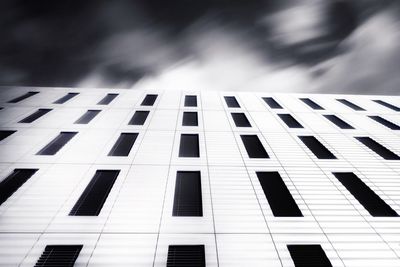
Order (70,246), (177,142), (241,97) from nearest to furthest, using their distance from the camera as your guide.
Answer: (70,246) → (177,142) → (241,97)

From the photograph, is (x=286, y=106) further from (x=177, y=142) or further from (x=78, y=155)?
(x=78, y=155)

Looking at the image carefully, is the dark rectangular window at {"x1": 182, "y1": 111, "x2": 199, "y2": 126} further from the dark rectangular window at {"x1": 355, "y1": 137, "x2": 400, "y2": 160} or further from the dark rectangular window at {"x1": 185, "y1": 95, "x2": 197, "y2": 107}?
the dark rectangular window at {"x1": 355, "y1": 137, "x2": 400, "y2": 160}

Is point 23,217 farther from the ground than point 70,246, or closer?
farther from the ground

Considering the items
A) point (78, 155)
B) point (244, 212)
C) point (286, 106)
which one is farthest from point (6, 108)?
point (286, 106)

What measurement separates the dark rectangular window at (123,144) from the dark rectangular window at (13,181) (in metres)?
3.96

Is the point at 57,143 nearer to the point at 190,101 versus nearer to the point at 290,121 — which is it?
the point at 190,101

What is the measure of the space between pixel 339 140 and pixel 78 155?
653 inches

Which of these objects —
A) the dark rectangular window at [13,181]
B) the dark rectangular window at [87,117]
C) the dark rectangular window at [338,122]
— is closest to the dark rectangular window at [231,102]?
the dark rectangular window at [338,122]

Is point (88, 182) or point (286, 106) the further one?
point (286, 106)

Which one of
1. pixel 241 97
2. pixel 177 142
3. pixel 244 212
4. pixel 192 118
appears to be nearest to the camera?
pixel 244 212

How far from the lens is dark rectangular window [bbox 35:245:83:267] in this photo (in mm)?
6891

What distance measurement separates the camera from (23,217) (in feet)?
27.1

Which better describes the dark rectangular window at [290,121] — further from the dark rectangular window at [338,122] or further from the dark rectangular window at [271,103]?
the dark rectangular window at [338,122]

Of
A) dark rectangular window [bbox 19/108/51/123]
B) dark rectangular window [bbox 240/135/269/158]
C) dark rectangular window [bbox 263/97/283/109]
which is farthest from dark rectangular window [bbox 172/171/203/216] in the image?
dark rectangular window [bbox 19/108/51/123]
